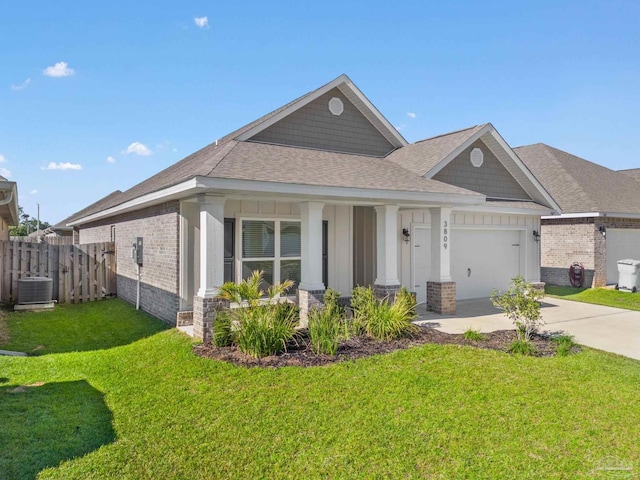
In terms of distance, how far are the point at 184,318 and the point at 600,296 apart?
13.7 metres

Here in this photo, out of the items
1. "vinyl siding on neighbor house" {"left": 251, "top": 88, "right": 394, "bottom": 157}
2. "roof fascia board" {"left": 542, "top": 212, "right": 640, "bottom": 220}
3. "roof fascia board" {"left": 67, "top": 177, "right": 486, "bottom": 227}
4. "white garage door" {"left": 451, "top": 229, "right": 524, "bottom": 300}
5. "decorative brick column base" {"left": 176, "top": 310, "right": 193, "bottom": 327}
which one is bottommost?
"decorative brick column base" {"left": 176, "top": 310, "right": 193, "bottom": 327}

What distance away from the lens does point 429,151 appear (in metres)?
12.7

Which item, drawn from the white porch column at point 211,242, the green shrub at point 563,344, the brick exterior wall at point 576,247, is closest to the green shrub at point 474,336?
the green shrub at point 563,344

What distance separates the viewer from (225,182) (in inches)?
295

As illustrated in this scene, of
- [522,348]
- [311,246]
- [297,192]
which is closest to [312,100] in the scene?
[297,192]

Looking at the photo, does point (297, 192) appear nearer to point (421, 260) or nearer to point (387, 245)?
point (387, 245)

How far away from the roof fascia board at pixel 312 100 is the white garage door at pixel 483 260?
13.4 ft

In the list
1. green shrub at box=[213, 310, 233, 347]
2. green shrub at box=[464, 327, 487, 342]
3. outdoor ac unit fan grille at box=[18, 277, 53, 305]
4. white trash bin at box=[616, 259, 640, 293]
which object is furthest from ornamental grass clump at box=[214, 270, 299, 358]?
white trash bin at box=[616, 259, 640, 293]

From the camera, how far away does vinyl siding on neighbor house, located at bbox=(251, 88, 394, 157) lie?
11716mm

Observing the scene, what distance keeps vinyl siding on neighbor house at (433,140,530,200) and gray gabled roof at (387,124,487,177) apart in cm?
41

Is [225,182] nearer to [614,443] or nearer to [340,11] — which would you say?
[614,443]

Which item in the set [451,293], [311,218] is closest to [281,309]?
[311,218]

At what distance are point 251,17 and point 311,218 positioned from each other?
20.8 feet

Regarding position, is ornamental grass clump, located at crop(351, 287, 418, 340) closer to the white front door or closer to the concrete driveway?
the concrete driveway
